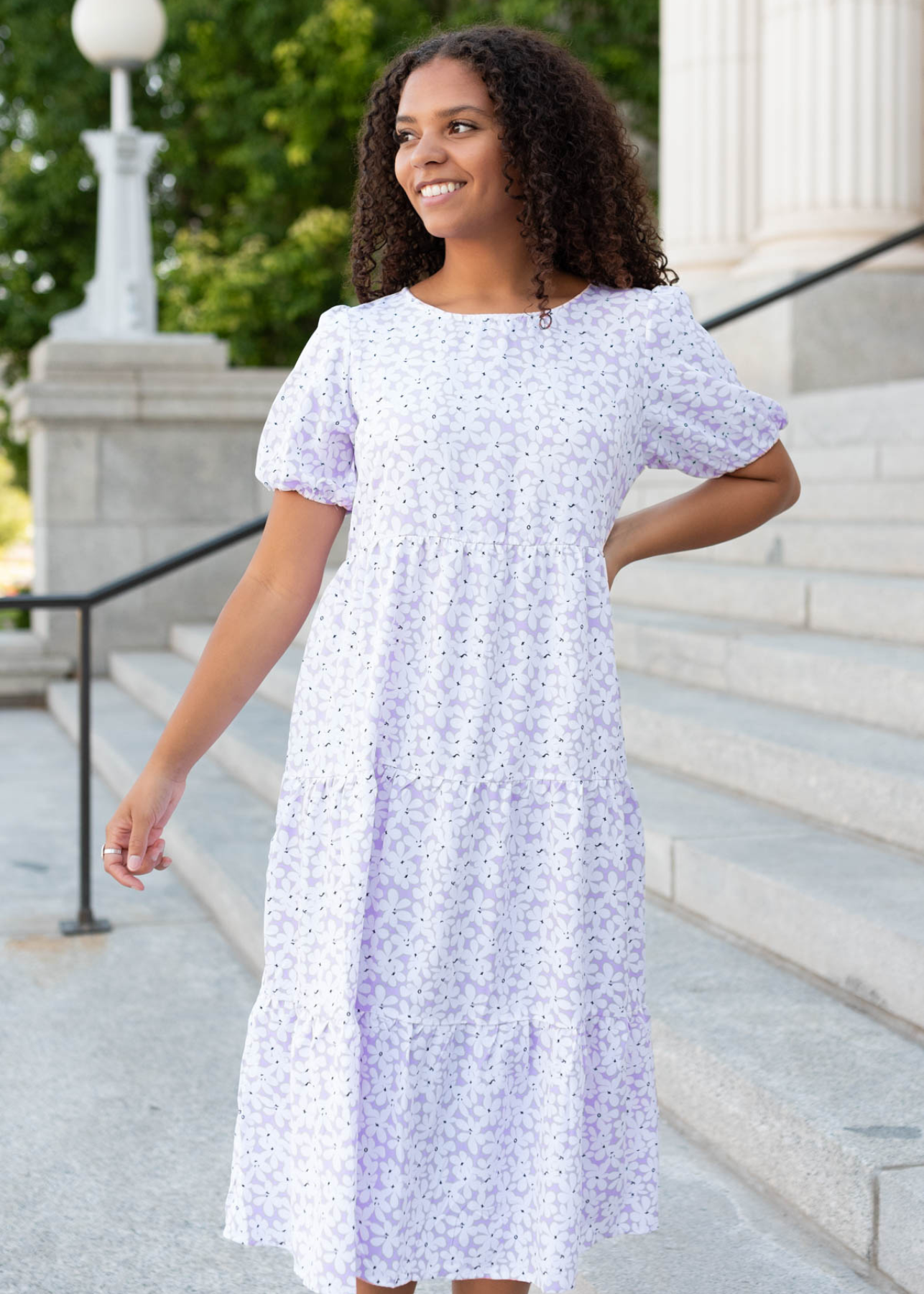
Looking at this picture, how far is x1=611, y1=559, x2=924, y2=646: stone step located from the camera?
4.82 metres

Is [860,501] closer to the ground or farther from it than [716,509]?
farther from it

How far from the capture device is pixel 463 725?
190cm

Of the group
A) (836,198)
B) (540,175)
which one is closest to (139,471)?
(836,198)

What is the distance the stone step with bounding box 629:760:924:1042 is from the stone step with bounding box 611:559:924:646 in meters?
0.78

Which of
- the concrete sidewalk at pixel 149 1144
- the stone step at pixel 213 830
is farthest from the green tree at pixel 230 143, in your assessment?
the concrete sidewalk at pixel 149 1144

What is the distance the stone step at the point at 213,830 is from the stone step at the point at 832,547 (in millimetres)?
1796

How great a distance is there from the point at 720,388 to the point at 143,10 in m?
8.97

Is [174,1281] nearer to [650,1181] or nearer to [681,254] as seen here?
[650,1181]

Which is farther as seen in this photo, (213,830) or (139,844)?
(213,830)

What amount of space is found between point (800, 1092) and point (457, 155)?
1.71 m

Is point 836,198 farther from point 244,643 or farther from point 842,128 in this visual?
point 244,643

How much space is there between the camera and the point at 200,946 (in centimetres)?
484

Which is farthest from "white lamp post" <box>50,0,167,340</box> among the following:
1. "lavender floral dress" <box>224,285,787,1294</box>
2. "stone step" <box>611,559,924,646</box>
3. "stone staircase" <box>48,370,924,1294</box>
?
"lavender floral dress" <box>224,285,787,1294</box>

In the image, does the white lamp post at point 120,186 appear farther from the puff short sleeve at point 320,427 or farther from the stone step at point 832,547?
the puff short sleeve at point 320,427
